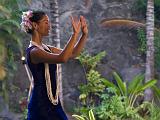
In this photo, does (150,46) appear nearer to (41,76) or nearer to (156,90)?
(156,90)

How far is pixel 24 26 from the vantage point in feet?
11.6

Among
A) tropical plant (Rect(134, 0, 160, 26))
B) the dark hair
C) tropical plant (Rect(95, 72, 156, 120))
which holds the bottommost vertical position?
tropical plant (Rect(95, 72, 156, 120))

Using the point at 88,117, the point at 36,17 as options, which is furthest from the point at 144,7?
the point at 36,17

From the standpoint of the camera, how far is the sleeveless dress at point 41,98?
3.49 m

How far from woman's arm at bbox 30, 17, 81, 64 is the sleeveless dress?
0.20ft

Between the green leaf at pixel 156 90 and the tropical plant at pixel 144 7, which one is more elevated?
the tropical plant at pixel 144 7

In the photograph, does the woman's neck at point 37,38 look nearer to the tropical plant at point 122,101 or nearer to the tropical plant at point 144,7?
the tropical plant at point 122,101

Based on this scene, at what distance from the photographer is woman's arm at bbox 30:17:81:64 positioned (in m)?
3.19

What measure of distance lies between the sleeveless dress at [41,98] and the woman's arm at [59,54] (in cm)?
6

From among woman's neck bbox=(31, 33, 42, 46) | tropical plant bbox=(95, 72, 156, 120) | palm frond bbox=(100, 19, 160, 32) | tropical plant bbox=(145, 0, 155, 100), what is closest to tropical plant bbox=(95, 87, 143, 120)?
tropical plant bbox=(95, 72, 156, 120)

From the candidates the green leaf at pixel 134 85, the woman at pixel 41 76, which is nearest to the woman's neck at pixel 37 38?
the woman at pixel 41 76

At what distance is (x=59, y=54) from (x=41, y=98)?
1.37ft

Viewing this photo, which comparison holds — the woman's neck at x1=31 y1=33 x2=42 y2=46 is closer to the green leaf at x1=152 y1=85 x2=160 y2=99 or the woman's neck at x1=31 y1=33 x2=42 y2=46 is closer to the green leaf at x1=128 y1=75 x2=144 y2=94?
the green leaf at x1=128 y1=75 x2=144 y2=94

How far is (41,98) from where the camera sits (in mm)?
3504
